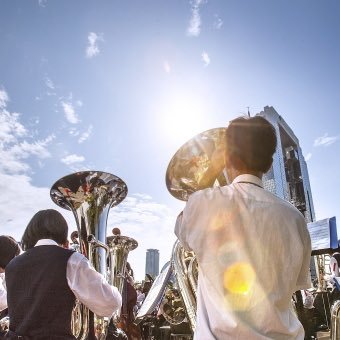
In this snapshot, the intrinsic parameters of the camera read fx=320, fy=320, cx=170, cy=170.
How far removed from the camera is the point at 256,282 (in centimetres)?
116

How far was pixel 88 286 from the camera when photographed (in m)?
2.30

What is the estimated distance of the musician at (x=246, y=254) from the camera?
44.4 inches

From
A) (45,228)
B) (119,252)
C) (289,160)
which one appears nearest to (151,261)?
(289,160)

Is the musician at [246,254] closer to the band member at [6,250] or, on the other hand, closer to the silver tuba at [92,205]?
the silver tuba at [92,205]

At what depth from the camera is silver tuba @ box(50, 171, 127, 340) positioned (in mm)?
3227

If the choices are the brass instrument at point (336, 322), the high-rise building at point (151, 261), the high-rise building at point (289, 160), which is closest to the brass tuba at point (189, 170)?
the brass instrument at point (336, 322)

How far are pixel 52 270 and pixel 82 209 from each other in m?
1.22

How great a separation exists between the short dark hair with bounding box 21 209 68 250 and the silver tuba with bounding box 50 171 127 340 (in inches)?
28.1

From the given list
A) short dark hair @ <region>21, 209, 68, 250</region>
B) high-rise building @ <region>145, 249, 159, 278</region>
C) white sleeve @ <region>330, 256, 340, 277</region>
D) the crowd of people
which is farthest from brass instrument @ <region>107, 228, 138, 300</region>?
high-rise building @ <region>145, 249, 159, 278</region>

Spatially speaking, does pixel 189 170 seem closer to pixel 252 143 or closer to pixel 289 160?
pixel 252 143

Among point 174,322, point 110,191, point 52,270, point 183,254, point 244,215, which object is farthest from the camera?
point 174,322

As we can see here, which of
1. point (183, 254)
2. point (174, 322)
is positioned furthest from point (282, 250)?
point (174, 322)

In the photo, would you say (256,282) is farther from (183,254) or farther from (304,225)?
(183,254)

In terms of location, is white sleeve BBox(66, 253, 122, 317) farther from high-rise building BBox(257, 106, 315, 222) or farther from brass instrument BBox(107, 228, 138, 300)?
high-rise building BBox(257, 106, 315, 222)
